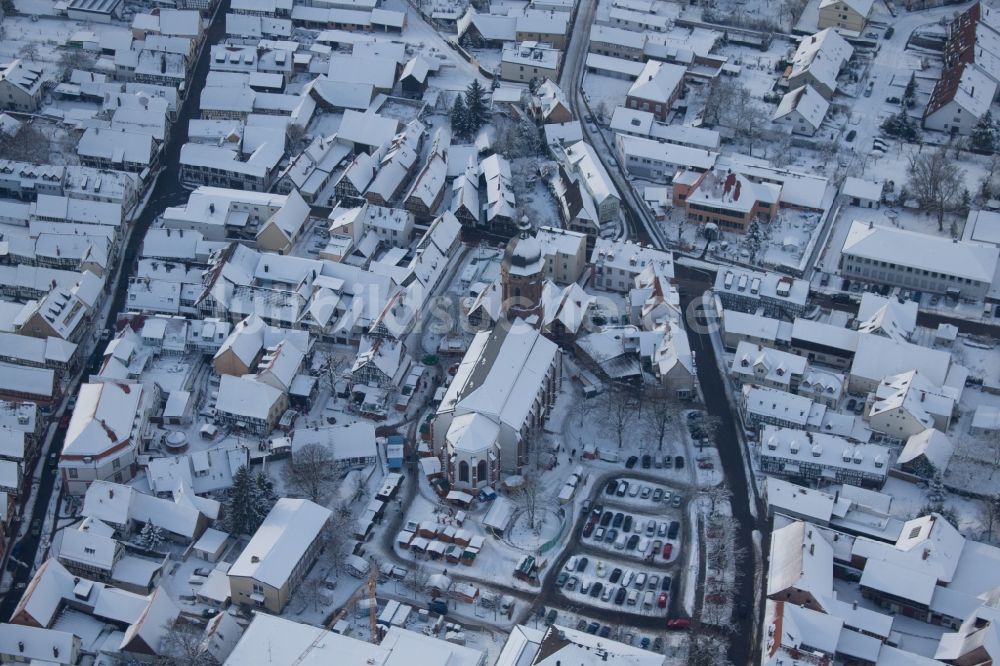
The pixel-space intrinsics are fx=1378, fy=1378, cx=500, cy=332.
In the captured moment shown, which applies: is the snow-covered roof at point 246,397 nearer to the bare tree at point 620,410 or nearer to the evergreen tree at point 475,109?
the bare tree at point 620,410

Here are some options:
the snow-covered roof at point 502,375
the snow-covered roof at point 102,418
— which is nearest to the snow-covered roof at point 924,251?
the snow-covered roof at point 502,375

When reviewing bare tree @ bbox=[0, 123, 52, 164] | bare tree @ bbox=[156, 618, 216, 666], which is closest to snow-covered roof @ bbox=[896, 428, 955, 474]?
bare tree @ bbox=[156, 618, 216, 666]

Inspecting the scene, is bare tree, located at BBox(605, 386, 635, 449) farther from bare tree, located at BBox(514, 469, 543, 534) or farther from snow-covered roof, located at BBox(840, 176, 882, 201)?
snow-covered roof, located at BBox(840, 176, 882, 201)

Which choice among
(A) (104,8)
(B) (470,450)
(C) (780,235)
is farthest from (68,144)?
(C) (780,235)

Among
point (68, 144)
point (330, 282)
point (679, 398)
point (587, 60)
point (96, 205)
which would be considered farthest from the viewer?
point (587, 60)

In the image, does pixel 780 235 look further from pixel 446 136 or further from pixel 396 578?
pixel 396 578

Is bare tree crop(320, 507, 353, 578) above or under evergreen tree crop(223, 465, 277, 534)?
under
